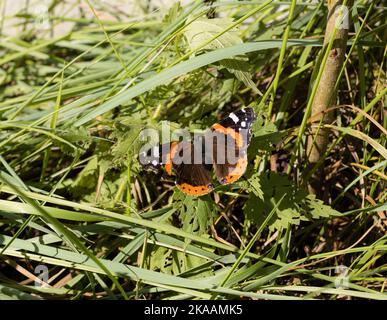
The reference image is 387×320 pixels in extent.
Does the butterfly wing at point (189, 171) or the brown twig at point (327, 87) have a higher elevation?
the brown twig at point (327, 87)

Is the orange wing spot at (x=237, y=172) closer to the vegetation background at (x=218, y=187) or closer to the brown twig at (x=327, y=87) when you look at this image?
Answer: the vegetation background at (x=218, y=187)

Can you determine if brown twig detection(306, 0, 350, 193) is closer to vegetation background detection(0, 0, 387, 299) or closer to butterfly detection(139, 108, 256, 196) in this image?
vegetation background detection(0, 0, 387, 299)

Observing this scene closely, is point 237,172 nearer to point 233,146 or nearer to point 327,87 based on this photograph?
point 233,146

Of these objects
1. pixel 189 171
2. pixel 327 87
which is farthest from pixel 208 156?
pixel 327 87

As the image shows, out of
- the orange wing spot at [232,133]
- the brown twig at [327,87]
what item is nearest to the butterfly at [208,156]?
the orange wing spot at [232,133]

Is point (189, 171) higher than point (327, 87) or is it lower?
lower

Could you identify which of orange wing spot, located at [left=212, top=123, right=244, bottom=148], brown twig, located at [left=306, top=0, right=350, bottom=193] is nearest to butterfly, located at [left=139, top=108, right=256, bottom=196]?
orange wing spot, located at [left=212, top=123, right=244, bottom=148]

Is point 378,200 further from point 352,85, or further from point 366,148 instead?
point 352,85
